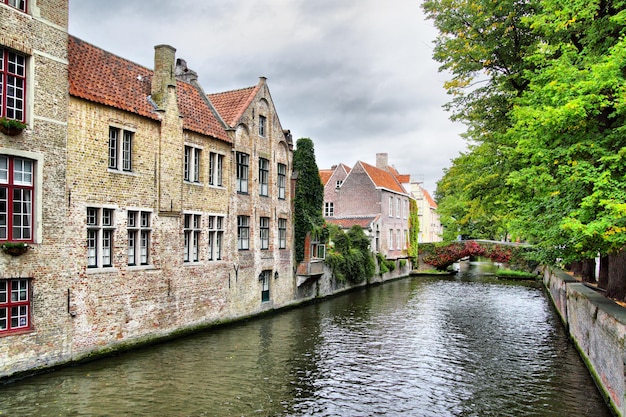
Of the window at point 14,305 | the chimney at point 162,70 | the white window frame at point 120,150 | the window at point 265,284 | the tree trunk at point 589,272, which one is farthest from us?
the window at point 265,284

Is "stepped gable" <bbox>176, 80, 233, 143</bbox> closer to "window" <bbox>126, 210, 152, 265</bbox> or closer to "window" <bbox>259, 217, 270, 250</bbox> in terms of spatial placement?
"window" <bbox>126, 210, 152, 265</bbox>

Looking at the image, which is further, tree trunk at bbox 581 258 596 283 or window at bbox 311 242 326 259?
window at bbox 311 242 326 259

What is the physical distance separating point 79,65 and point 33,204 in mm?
4974

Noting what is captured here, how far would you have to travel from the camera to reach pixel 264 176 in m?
23.0

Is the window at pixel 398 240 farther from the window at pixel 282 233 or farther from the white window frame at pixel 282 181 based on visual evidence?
the white window frame at pixel 282 181

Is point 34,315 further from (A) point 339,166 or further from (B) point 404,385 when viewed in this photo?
(A) point 339,166

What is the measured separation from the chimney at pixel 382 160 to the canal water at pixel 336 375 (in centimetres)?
3099

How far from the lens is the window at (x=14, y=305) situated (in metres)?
11.3

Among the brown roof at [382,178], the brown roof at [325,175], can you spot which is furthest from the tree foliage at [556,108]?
the brown roof at [325,175]

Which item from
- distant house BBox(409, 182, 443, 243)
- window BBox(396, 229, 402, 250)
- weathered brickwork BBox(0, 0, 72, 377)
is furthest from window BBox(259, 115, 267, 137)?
distant house BBox(409, 182, 443, 243)

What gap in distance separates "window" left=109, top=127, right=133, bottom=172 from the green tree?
11017 millimetres

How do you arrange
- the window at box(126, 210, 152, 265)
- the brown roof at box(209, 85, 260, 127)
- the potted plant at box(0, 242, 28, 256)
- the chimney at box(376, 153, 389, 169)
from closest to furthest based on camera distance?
the potted plant at box(0, 242, 28, 256) < the window at box(126, 210, 152, 265) < the brown roof at box(209, 85, 260, 127) < the chimney at box(376, 153, 389, 169)

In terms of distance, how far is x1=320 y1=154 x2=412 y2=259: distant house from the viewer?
→ 1594 inches

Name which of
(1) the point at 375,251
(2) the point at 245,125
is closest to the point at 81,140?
(2) the point at 245,125
